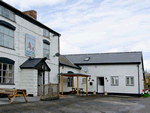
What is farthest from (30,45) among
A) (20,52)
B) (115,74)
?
(115,74)

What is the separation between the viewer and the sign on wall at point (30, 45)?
19.0m

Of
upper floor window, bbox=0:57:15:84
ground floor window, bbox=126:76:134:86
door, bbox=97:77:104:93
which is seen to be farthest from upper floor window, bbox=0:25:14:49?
ground floor window, bbox=126:76:134:86

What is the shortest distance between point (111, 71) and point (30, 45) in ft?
44.7

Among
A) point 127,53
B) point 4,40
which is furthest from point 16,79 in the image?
point 127,53

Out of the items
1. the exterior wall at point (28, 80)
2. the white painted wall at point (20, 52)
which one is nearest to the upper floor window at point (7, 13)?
the white painted wall at point (20, 52)

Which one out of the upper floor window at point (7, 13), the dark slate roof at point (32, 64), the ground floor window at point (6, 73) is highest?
the upper floor window at point (7, 13)

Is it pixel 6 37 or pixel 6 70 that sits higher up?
pixel 6 37

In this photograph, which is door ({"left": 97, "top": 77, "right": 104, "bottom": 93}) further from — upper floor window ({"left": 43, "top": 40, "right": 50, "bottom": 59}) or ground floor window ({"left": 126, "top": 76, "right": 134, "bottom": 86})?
upper floor window ({"left": 43, "top": 40, "right": 50, "bottom": 59})

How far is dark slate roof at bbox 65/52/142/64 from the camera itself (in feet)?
94.1

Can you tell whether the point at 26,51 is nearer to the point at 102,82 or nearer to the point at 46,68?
the point at 46,68

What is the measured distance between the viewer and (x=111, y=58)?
30.5 metres

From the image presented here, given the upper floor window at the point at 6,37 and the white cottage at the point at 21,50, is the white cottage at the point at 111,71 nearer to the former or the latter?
the white cottage at the point at 21,50

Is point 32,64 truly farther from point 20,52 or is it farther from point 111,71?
point 111,71

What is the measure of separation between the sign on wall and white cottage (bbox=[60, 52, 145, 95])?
645cm
